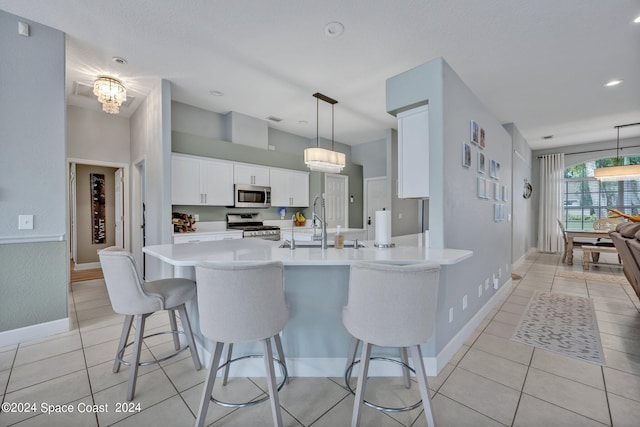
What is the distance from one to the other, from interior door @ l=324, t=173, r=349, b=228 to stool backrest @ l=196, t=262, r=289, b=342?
4.86 meters

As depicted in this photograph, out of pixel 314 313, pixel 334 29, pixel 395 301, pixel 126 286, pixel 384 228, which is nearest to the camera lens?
pixel 395 301

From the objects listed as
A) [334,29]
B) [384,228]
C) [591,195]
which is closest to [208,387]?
[384,228]

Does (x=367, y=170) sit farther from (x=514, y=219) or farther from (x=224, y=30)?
(x=224, y=30)

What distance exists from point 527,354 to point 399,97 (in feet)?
8.11

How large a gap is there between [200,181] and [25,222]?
6.71 ft

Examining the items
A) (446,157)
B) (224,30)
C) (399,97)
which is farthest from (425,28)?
(224,30)

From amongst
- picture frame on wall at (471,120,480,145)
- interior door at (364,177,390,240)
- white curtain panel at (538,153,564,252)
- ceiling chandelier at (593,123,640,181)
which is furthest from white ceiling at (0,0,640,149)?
white curtain panel at (538,153,564,252)

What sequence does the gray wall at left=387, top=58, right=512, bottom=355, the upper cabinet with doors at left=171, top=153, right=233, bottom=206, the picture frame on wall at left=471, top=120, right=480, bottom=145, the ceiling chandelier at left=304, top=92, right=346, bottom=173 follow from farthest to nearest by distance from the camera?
1. the upper cabinet with doors at left=171, top=153, right=233, bottom=206
2. the ceiling chandelier at left=304, top=92, right=346, bottom=173
3. the picture frame on wall at left=471, top=120, right=480, bottom=145
4. the gray wall at left=387, top=58, right=512, bottom=355

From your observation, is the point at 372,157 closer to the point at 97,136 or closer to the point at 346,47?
the point at 346,47

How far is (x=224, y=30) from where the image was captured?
2.56 m

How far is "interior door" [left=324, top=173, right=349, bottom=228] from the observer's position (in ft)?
20.9

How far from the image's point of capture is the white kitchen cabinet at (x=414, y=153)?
2350mm

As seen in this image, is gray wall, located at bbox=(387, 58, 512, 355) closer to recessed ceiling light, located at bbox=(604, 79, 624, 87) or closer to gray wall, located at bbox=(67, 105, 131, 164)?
recessed ceiling light, located at bbox=(604, 79, 624, 87)

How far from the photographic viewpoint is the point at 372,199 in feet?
22.2
